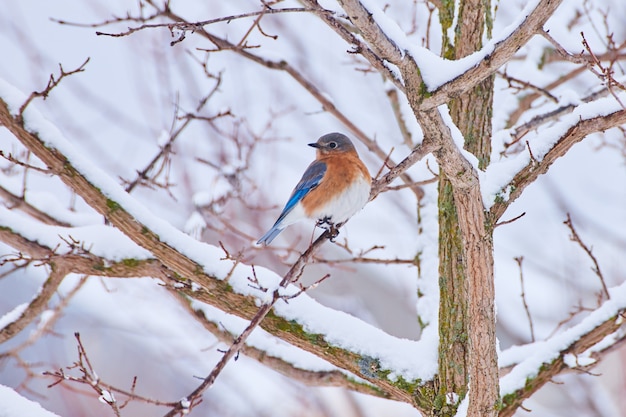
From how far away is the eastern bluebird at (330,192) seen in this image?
4484 mm

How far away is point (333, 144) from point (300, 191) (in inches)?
21.0

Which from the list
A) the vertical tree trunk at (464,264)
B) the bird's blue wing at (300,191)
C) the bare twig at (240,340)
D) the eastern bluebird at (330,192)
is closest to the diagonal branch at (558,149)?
the vertical tree trunk at (464,264)

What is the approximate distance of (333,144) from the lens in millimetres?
5098

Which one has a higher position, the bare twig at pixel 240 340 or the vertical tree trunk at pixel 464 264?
the vertical tree trunk at pixel 464 264

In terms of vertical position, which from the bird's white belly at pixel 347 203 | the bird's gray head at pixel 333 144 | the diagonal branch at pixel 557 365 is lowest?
the diagonal branch at pixel 557 365

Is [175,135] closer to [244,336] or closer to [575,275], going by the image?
[244,336]

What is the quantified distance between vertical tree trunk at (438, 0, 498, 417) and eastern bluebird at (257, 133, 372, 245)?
0.78 m

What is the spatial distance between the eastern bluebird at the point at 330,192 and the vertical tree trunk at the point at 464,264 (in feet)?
2.57

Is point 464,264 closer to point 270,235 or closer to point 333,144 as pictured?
point 270,235

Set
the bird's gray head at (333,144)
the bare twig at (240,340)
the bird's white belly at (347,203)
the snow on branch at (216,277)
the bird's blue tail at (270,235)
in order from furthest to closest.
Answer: the bird's gray head at (333,144)
the bird's blue tail at (270,235)
the bird's white belly at (347,203)
the snow on branch at (216,277)
the bare twig at (240,340)

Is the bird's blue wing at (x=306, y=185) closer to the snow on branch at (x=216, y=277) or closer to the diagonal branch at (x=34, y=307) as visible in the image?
the snow on branch at (x=216, y=277)

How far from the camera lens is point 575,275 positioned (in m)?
8.60

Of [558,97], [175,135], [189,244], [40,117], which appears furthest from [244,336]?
[558,97]

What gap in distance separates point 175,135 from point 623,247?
6.63 metres
